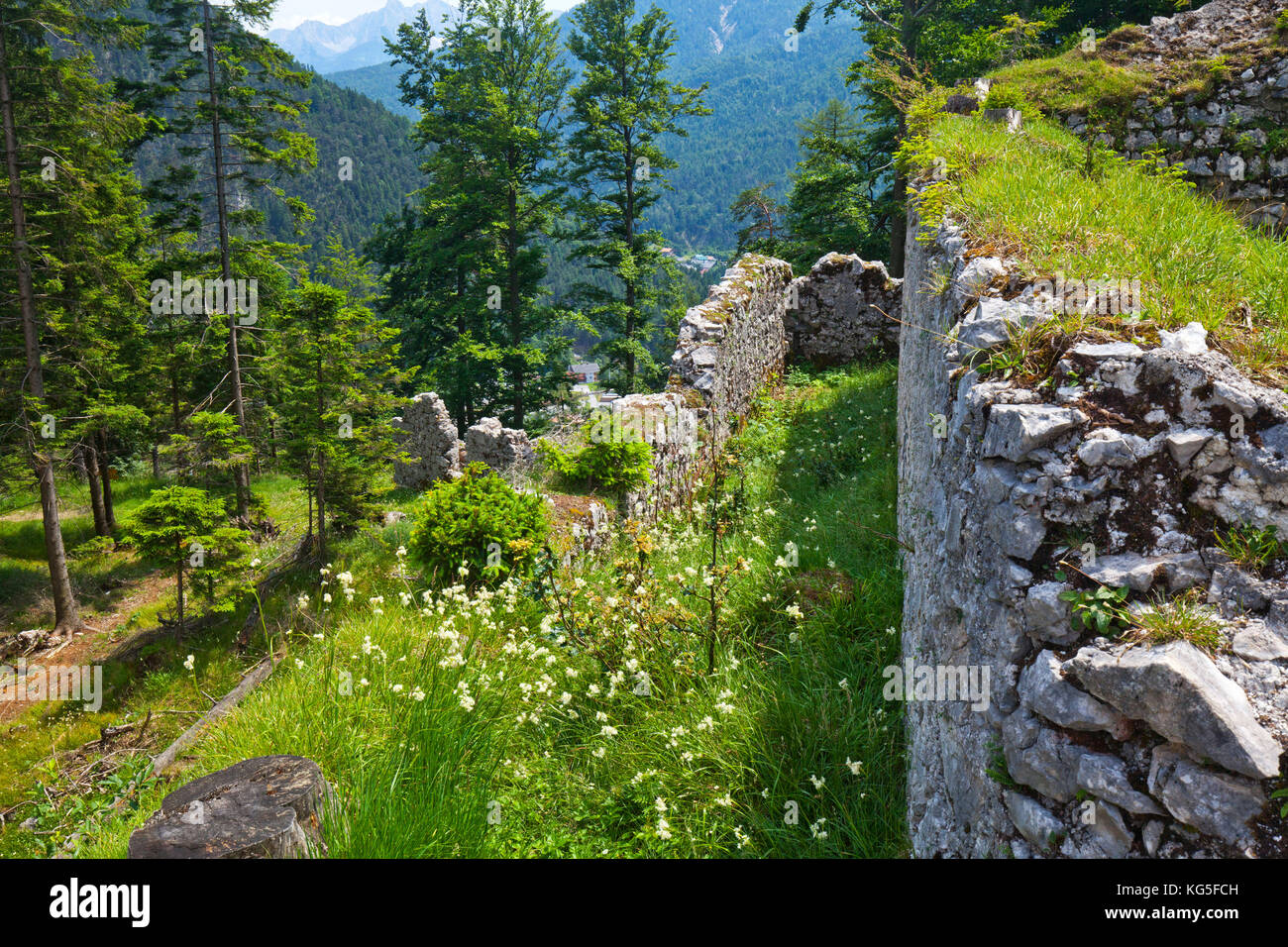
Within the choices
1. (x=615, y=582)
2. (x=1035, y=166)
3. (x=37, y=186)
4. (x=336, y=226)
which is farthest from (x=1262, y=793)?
(x=336, y=226)

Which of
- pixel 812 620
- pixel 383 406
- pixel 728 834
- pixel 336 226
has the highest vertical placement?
pixel 336 226

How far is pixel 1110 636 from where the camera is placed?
198cm

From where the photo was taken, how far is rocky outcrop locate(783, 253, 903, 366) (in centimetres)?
1371

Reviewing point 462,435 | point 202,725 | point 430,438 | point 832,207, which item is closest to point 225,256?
point 430,438

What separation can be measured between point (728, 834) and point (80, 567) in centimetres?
2129

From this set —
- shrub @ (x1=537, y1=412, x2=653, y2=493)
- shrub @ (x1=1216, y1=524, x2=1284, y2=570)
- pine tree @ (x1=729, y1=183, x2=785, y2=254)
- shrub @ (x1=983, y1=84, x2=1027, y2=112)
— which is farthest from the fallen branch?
pine tree @ (x1=729, y1=183, x2=785, y2=254)

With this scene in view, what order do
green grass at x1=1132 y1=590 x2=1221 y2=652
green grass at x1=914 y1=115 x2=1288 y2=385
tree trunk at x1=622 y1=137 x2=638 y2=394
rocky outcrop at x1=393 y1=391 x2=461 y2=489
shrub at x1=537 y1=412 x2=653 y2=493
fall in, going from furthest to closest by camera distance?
tree trunk at x1=622 y1=137 x2=638 y2=394 → rocky outcrop at x1=393 y1=391 x2=461 y2=489 → shrub at x1=537 y1=412 x2=653 y2=493 → green grass at x1=914 y1=115 x2=1288 y2=385 → green grass at x1=1132 y1=590 x2=1221 y2=652

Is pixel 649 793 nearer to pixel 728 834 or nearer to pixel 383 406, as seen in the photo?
pixel 728 834

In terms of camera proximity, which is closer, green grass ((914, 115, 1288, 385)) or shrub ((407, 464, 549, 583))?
green grass ((914, 115, 1288, 385))

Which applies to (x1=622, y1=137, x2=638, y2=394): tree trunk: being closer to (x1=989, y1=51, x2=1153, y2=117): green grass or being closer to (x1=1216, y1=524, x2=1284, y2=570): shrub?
(x1=989, y1=51, x2=1153, y2=117): green grass

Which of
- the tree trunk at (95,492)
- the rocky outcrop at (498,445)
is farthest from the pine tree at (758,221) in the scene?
the tree trunk at (95,492)

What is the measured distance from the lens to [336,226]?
9288cm

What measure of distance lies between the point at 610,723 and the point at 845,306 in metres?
11.6

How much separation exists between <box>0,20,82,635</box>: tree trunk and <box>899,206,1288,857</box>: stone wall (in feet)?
57.1
